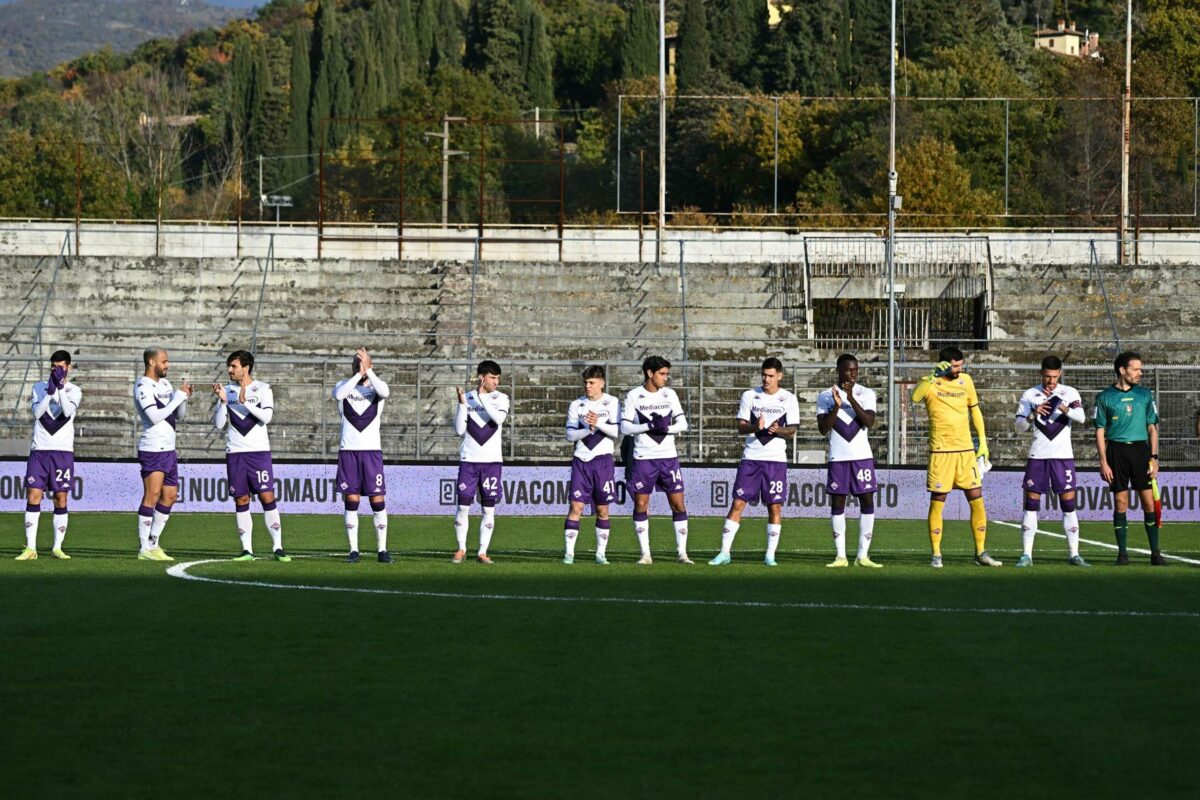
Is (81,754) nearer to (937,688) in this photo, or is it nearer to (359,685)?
(359,685)

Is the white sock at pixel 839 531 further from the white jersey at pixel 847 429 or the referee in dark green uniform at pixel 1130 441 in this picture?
the referee in dark green uniform at pixel 1130 441

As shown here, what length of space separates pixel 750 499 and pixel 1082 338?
23.2 meters

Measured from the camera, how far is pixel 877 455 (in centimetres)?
3247

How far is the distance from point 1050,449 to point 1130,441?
0.89m

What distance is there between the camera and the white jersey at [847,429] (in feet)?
55.1

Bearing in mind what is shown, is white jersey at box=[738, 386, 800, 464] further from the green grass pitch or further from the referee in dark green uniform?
the referee in dark green uniform

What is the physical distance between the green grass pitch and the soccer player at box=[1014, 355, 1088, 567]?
127cm

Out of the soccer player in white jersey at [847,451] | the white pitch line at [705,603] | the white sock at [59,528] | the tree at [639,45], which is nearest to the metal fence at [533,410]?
the white sock at [59,528]

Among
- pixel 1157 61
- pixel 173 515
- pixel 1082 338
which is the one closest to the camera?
pixel 173 515

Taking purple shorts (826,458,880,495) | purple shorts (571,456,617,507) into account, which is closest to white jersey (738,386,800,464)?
purple shorts (826,458,880,495)

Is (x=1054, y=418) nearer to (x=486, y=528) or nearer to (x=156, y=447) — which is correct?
(x=486, y=528)

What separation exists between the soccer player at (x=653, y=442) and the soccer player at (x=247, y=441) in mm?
3780

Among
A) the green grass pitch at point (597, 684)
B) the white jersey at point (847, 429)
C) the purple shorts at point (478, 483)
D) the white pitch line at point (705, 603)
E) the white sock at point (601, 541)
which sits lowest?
the green grass pitch at point (597, 684)

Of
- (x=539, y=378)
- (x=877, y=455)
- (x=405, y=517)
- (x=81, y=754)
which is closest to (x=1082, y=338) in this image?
(x=877, y=455)
